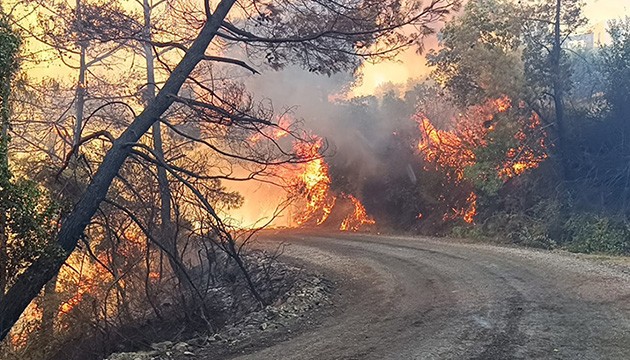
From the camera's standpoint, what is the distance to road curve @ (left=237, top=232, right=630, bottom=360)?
6895mm

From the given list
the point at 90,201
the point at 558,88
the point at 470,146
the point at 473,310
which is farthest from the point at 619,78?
the point at 90,201

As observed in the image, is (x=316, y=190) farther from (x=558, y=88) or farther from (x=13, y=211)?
(x=13, y=211)

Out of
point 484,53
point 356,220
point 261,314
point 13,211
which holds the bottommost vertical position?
point 261,314

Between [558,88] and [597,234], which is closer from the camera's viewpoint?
[597,234]

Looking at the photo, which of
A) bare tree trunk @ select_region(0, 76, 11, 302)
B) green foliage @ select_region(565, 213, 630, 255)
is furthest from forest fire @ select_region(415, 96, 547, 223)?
bare tree trunk @ select_region(0, 76, 11, 302)

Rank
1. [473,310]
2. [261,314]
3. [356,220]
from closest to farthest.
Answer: [473,310], [261,314], [356,220]

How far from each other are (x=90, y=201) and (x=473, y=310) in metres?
7.12

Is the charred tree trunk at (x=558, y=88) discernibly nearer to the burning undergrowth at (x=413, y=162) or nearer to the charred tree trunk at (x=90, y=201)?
the burning undergrowth at (x=413, y=162)

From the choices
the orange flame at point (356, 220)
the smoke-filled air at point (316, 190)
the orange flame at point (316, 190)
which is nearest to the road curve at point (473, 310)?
the smoke-filled air at point (316, 190)

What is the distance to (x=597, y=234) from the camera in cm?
1677

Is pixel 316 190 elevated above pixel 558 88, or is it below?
below

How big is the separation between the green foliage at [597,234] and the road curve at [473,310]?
3196 mm

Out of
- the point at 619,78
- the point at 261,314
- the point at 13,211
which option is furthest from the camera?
the point at 619,78

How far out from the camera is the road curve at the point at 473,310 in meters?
6.89
